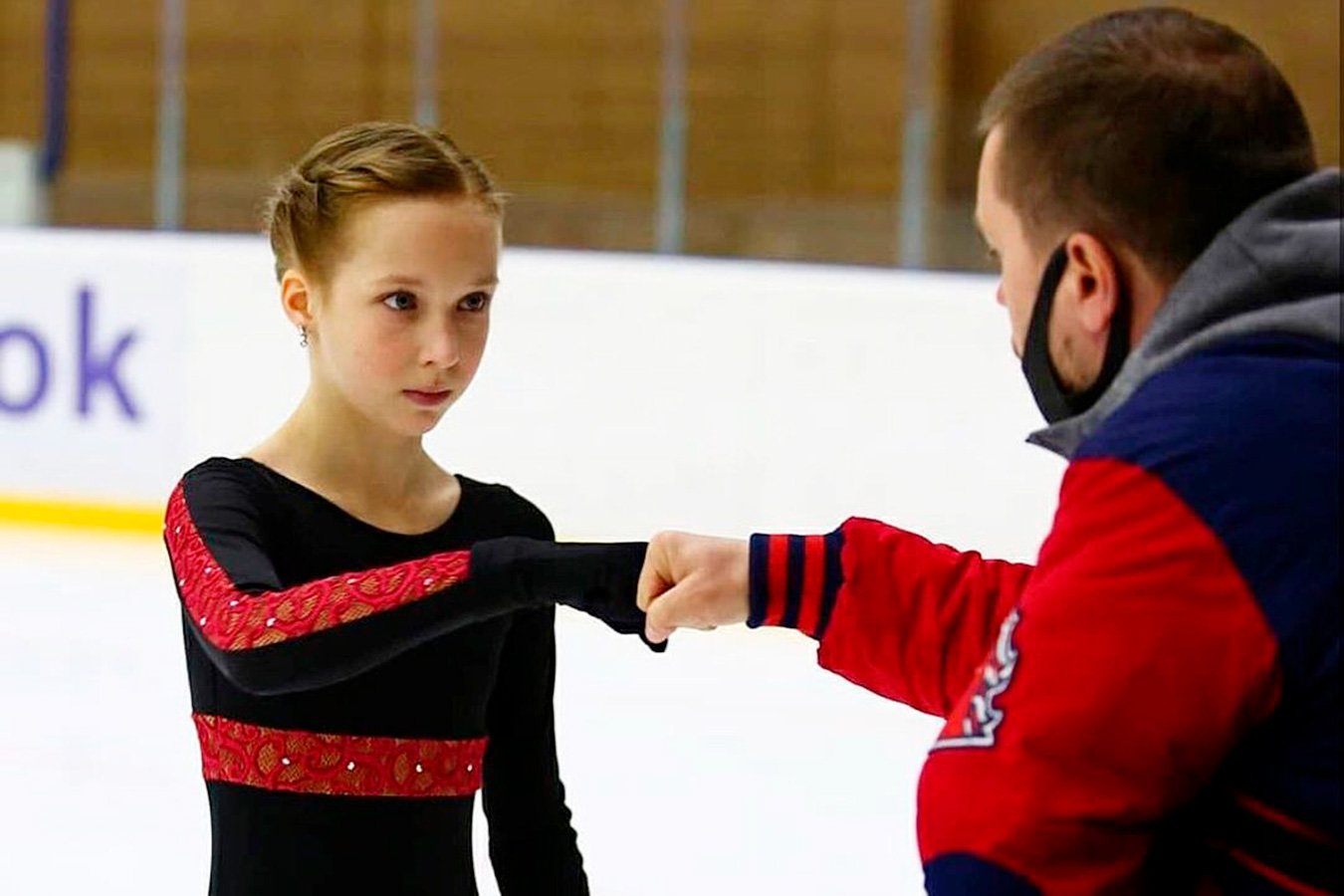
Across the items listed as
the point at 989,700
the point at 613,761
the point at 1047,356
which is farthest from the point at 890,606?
the point at 613,761

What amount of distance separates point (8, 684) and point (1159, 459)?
11.6ft

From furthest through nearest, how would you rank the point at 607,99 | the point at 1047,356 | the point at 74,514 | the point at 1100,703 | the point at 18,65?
the point at 18,65 → the point at 607,99 → the point at 74,514 → the point at 1047,356 → the point at 1100,703

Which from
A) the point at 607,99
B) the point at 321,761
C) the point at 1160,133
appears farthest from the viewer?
the point at 607,99

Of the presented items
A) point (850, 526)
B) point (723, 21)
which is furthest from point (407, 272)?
point (723, 21)

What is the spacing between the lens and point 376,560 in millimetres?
1682

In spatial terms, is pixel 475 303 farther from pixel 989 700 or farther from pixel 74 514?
pixel 74 514

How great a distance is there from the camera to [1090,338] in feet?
3.82

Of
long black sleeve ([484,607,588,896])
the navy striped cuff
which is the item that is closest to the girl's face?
long black sleeve ([484,607,588,896])

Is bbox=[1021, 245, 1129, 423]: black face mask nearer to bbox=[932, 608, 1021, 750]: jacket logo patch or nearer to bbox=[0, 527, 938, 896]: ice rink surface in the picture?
bbox=[932, 608, 1021, 750]: jacket logo patch

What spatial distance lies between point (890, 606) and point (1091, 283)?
35 cm

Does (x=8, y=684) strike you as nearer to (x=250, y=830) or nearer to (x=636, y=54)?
(x=250, y=830)

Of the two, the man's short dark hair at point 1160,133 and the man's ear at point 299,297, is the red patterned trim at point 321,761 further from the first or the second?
the man's short dark hair at point 1160,133

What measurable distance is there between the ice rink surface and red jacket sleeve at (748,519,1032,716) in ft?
5.12

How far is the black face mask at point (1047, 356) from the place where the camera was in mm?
1145
